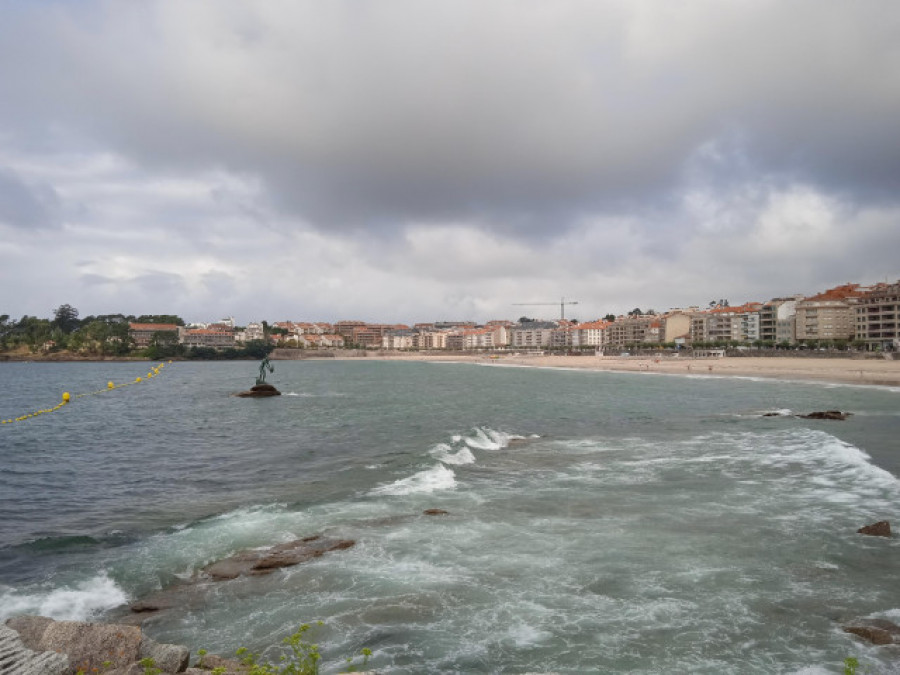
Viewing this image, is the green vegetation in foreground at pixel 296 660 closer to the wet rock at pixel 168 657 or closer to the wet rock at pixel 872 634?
the wet rock at pixel 168 657

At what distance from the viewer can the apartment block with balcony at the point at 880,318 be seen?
116 m

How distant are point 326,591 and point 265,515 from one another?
21.3 ft

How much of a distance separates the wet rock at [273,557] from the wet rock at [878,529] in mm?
12424

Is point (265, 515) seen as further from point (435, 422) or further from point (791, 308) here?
point (791, 308)

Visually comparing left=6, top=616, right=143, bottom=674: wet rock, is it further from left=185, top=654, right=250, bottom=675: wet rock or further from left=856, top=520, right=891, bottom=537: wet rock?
left=856, top=520, right=891, bottom=537: wet rock

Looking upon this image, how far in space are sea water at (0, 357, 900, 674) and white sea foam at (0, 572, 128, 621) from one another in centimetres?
6

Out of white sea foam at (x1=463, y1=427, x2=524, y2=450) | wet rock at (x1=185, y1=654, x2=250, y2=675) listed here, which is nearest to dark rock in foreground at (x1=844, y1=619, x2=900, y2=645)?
wet rock at (x1=185, y1=654, x2=250, y2=675)

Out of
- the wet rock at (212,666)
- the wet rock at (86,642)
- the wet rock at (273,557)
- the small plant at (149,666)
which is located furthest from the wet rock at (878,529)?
the wet rock at (86,642)

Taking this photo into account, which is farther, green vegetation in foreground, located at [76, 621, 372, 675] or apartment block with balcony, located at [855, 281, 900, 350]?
apartment block with balcony, located at [855, 281, 900, 350]

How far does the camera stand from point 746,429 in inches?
1320

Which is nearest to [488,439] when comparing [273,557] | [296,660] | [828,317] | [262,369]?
Answer: [273,557]

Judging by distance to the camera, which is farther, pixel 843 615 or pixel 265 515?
pixel 265 515

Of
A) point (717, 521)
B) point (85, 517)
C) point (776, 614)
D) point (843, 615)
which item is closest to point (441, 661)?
point (776, 614)

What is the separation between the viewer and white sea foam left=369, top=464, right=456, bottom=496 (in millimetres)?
19841
